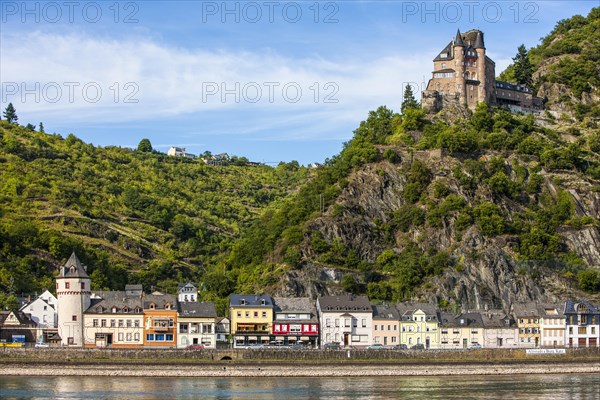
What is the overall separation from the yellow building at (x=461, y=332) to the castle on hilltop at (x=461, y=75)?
53980 millimetres

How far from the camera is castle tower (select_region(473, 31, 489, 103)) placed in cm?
16738

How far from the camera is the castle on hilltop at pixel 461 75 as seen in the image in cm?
16725

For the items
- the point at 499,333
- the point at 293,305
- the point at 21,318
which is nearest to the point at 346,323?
the point at 293,305

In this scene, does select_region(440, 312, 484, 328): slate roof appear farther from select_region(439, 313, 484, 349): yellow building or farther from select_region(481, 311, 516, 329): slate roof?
select_region(481, 311, 516, 329): slate roof

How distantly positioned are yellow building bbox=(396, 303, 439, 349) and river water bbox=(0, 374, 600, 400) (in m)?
19.9

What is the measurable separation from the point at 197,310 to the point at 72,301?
1269cm

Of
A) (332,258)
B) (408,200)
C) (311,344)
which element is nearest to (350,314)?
(311,344)

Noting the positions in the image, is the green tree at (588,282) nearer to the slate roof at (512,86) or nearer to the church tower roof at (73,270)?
the slate roof at (512,86)

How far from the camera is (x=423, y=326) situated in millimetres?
118938

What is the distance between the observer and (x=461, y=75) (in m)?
168

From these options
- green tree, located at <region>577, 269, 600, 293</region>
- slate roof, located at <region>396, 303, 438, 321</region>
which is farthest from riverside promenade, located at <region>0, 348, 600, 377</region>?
green tree, located at <region>577, 269, 600, 293</region>

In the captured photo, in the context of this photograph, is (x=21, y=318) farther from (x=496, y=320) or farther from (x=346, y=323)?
(x=496, y=320)

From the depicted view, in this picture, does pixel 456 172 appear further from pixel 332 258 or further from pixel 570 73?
pixel 570 73

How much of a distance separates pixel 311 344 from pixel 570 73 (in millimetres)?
92978
